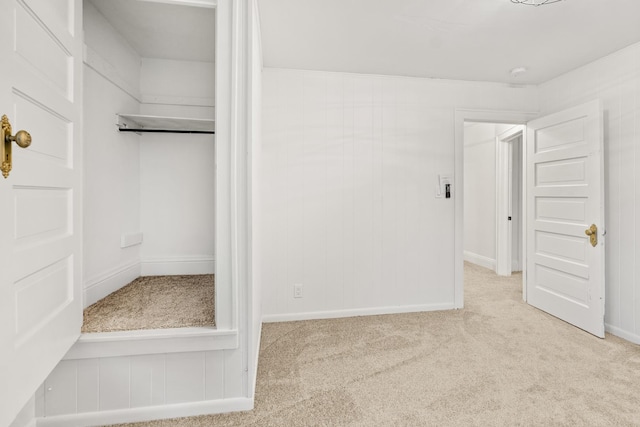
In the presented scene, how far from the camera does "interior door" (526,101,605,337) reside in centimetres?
256

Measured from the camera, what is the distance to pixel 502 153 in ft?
15.0

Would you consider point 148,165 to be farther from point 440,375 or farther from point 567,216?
point 567,216

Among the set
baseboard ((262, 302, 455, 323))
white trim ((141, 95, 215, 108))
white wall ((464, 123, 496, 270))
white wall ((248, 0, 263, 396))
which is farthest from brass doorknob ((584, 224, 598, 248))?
white trim ((141, 95, 215, 108))

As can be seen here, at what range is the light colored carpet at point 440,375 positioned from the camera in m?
1.60

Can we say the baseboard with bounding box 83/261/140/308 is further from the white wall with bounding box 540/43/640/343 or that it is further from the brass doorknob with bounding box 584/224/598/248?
the white wall with bounding box 540/43/640/343

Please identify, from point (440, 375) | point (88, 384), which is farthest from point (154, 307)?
point (440, 375)

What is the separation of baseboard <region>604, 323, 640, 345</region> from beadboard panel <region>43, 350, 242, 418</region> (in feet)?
9.74

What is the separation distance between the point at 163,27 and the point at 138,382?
7.01 ft

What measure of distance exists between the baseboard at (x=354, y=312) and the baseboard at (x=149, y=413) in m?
1.23

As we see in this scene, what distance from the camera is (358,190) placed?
2.98 metres

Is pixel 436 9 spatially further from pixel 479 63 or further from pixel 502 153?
pixel 502 153

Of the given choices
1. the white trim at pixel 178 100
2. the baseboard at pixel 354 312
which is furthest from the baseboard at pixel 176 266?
the white trim at pixel 178 100

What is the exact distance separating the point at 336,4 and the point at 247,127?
1038mm

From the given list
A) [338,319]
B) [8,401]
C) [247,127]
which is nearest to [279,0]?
[247,127]
